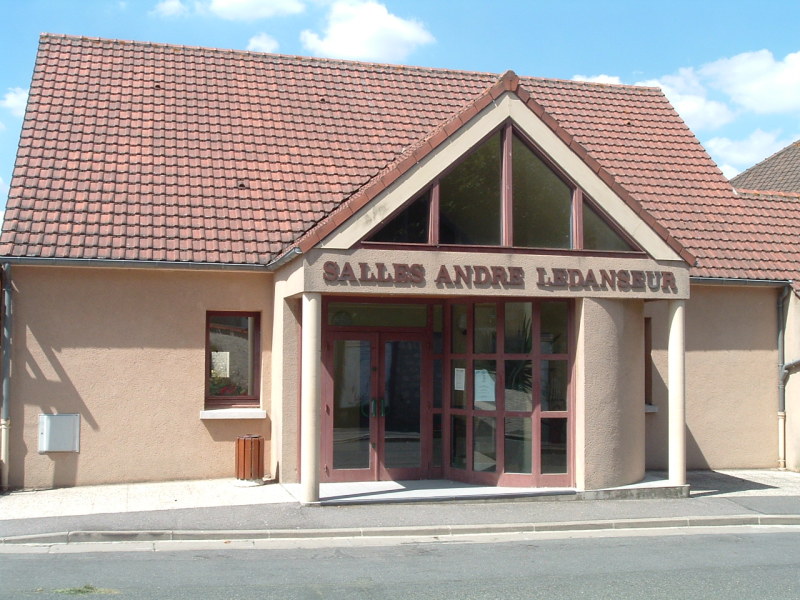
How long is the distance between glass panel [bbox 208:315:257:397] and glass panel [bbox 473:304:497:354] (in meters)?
3.69

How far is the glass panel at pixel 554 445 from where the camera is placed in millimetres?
13359

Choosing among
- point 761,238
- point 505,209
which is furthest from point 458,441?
point 761,238

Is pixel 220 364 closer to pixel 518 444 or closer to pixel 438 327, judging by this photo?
pixel 438 327

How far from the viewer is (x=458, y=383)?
45.7ft

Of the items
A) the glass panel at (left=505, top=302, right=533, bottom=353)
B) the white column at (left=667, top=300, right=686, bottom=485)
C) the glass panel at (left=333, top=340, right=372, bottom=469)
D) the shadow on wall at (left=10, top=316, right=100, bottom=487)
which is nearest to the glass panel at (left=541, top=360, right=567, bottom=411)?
the glass panel at (left=505, top=302, right=533, bottom=353)

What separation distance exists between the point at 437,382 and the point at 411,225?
282 centimetres

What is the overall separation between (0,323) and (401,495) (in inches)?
248

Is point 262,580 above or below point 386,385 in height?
below

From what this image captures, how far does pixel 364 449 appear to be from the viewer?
13.9 m

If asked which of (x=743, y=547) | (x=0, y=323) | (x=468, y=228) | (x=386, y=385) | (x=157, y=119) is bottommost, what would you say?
(x=743, y=547)

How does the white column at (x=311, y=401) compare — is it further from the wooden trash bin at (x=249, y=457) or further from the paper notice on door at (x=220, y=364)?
the paper notice on door at (x=220, y=364)

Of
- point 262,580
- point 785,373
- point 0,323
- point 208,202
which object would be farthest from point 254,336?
point 785,373

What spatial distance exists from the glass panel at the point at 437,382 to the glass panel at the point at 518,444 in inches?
48.9

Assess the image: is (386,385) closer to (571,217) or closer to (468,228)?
(468,228)
